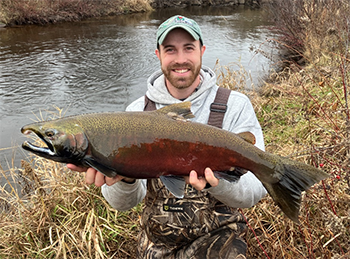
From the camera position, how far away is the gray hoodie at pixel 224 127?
2371 millimetres

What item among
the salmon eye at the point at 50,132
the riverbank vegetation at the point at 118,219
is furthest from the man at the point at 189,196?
the salmon eye at the point at 50,132

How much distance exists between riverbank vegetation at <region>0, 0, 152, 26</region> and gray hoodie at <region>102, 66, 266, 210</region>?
58.8 ft

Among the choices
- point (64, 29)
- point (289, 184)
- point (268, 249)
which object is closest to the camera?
point (289, 184)

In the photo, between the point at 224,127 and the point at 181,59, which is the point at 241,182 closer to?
the point at 224,127

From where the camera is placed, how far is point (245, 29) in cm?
1722

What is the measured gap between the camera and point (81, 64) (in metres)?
11.5

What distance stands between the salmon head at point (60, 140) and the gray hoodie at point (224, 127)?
73 centimetres

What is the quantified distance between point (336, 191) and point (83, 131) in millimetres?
2761

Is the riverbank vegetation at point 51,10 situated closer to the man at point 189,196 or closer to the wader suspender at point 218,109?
the man at point 189,196

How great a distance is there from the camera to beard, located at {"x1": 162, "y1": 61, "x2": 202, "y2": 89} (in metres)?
2.90

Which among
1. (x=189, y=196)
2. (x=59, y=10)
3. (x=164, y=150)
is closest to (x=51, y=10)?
(x=59, y=10)

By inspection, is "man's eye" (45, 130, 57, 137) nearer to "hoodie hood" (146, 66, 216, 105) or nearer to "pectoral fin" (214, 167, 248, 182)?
"pectoral fin" (214, 167, 248, 182)

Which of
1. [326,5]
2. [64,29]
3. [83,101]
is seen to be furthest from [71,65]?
[326,5]

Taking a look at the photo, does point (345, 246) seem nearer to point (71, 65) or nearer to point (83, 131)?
point (83, 131)
